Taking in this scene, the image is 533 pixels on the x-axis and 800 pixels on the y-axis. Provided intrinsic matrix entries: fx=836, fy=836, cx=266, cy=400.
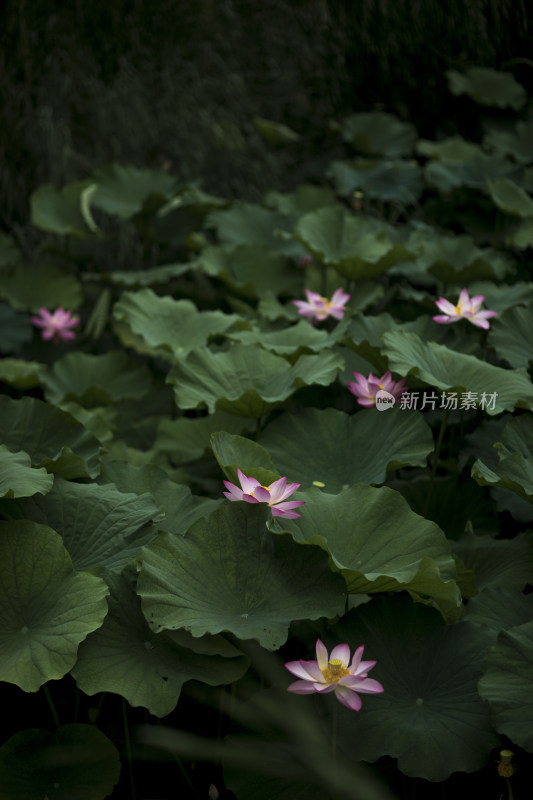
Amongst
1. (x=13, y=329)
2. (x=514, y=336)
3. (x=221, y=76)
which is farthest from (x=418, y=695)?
(x=221, y=76)

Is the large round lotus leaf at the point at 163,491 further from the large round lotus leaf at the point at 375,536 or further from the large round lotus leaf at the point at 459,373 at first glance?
the large round lotus leaf at the point at 459,373

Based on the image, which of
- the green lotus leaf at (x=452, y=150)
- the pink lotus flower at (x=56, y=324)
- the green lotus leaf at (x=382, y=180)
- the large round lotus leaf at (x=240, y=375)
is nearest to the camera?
the large round lotus leaf at (x=240, y=375)

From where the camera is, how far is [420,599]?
1.27 m

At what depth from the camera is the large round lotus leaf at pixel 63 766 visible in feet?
3.88

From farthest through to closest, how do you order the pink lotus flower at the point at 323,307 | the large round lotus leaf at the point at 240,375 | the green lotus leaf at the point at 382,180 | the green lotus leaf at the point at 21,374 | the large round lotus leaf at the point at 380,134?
the large round lotus leaf at the point at 380,134 → the green lotus leaf at the point at 382,180 → the green lotus leaf at the point at 21,374 → the pink lotus flower at the point at 323,307 → the large round lotus leaf at the point at 240,375

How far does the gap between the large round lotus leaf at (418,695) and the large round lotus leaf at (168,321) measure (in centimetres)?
95

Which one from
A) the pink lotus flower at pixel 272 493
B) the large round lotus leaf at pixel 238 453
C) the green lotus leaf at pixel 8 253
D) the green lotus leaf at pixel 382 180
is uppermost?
the pink lotus flower at pixel 272 493

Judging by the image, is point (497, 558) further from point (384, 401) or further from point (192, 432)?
point (192, 432)

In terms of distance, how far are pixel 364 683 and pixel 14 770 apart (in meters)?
0.53

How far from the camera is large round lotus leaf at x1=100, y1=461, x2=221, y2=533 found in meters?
1.40

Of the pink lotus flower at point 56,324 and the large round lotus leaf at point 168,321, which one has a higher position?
the large round lotus leaf at point 168,321

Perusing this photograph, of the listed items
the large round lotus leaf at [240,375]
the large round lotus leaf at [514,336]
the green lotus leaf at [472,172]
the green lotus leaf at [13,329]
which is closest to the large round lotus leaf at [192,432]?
the large round lotus leaf at [240,375]

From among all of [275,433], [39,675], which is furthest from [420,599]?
[39,675]

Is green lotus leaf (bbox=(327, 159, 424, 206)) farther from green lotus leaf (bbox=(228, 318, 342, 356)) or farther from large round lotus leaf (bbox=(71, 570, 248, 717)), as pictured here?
large round lotus leaf (bbox=(71, 570, 248, 717))
